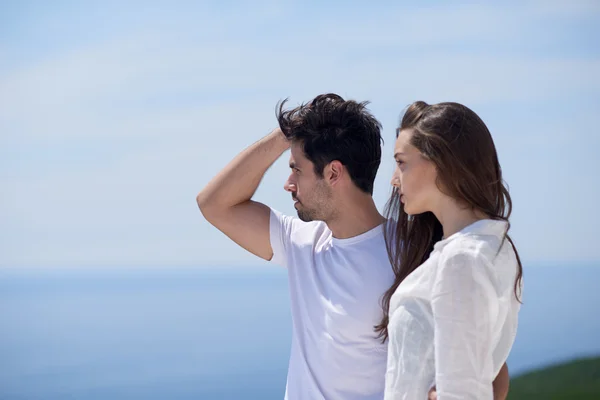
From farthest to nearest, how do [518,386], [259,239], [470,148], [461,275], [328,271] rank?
[518,386]
[259,239]
[328,271]
[470,148]
[461,275]

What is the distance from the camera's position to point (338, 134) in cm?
222

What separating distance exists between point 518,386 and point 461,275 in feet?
20.2

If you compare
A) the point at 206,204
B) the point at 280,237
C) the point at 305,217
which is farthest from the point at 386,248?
the point at 206,204

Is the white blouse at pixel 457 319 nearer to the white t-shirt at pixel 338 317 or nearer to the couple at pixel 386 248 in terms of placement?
the couple at pixel 386 248

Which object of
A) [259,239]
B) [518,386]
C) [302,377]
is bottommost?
[518,386]

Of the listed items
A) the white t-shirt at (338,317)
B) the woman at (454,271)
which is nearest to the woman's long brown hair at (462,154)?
the woman at (454,271)

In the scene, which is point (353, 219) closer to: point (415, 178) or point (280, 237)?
point (280, 237)

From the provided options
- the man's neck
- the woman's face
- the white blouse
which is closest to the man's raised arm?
the man's neck

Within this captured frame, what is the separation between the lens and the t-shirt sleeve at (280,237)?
2.31 meters

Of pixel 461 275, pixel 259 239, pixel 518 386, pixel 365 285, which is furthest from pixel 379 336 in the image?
pixel 518 386

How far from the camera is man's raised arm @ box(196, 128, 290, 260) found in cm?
234

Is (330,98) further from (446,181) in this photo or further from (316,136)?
(446,181)

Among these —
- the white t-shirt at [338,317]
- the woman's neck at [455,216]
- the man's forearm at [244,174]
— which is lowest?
the white t-shirt at [338,317]

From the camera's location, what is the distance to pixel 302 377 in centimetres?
213
